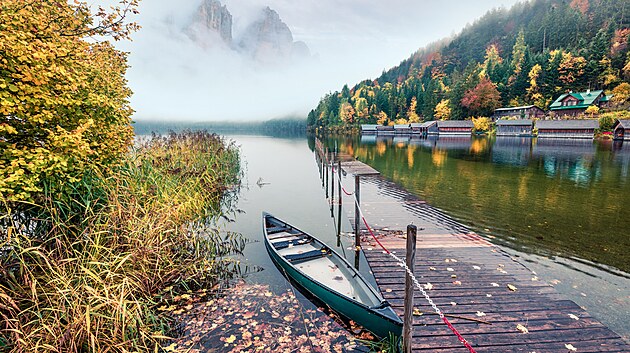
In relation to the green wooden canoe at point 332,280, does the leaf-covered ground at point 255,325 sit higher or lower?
lower

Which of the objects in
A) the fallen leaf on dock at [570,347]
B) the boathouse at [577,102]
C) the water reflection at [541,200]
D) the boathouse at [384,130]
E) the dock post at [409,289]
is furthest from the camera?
the boathouse at [384,130]

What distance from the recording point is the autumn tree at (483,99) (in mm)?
96062

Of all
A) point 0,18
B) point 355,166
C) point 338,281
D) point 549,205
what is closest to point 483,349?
point 338,281

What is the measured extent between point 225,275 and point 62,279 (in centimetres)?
455

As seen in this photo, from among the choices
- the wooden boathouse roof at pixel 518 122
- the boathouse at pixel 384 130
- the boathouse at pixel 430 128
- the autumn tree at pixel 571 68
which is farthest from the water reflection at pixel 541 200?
the boathouse at pixel 384 130

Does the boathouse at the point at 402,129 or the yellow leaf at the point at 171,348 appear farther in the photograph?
the boathouse at the point at 402,129

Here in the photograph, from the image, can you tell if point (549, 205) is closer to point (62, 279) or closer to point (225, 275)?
point (225, 275)

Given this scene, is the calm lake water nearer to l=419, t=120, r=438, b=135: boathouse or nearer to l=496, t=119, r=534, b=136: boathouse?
l=496, t=119, r=534, b=136: boathouse

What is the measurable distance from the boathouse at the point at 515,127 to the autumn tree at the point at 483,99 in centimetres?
1795

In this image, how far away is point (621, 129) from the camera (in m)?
55.8

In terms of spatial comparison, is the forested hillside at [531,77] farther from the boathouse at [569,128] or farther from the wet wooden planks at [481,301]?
the wet wooden planks at [481,301]

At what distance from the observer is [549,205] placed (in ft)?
53.1

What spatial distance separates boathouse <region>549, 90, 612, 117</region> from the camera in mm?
74188

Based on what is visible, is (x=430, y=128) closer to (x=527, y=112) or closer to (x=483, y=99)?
(x=483, y=99)
